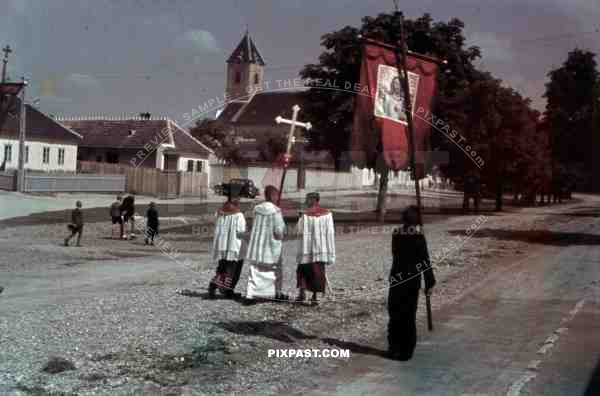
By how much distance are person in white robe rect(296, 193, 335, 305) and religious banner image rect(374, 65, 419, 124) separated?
1702mm

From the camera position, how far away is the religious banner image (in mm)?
9922

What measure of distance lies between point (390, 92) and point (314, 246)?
252 centimetres

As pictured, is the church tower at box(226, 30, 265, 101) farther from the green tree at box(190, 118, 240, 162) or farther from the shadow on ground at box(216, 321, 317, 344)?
the shadow on ground at box(216, 321, 317, 344)

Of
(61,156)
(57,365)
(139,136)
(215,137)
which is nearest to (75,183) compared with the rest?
(61,156)

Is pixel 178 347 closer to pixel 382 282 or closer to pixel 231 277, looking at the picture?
pixel 231 277

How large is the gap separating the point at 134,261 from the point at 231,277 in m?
7.05

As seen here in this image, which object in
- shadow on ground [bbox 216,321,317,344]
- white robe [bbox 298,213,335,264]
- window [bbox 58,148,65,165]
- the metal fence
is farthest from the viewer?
window [bbox 58,148,65,165]

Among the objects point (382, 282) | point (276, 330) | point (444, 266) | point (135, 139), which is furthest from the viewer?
point (135, 139)

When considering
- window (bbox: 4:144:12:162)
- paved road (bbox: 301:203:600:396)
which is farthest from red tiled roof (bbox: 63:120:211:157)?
paved road (bbox: 301:203:600:396)

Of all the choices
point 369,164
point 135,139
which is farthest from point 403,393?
point 135,139

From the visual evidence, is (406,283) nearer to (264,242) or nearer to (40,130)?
(264,242)

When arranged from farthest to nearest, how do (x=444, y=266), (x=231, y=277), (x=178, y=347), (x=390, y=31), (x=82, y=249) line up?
1. (x=390, y=31)
2. (x=82, y=249)
3. (x=444, y=266)
4. (x=231, y=277)
5. (x=178, y=347)

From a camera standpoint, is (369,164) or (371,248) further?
(369,164)

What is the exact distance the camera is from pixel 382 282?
14453 millimetres
